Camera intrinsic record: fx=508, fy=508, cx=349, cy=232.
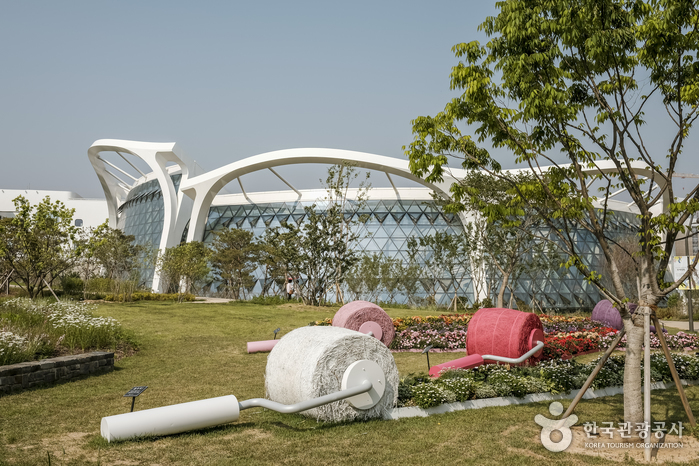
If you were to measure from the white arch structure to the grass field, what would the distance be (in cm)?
2644

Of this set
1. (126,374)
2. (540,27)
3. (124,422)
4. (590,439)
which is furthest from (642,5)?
(126,374)

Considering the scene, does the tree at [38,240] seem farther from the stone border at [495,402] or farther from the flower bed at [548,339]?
the stone border at [495,402]

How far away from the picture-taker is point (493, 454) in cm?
570

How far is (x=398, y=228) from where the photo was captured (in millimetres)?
47094

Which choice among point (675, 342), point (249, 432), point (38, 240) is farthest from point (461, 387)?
point (38, 240)

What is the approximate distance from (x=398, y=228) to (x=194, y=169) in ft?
63.2

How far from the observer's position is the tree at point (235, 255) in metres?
40.3

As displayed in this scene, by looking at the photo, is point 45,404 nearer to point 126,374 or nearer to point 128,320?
point 126,374

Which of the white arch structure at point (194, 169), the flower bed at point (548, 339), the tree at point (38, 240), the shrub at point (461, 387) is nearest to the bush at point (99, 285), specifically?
the white arch structure at point (194, 169)

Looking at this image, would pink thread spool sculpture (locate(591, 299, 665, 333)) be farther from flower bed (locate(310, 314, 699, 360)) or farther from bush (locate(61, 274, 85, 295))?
bush (locate(61, 274, 85, 295))

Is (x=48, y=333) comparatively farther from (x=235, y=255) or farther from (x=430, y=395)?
(x=235, y=255)

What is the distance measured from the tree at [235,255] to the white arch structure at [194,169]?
2670mm

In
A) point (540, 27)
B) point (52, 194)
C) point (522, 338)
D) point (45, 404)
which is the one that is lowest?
point (45, 404)

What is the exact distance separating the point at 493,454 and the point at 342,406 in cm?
210
